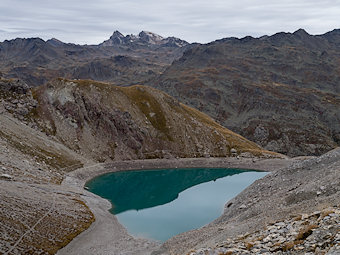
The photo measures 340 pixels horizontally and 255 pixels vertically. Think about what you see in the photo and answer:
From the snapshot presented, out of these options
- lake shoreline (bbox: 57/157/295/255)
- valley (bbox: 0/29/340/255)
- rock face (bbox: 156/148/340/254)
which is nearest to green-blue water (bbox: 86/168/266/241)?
lake shoreline (bbox: 57/157/295/255)

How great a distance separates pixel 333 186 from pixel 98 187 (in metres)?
69.3

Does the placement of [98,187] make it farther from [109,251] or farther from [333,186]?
[333,186]

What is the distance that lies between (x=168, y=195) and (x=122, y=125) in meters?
42.2

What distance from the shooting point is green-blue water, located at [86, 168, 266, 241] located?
63.3 meters

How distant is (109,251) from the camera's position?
48.2 m

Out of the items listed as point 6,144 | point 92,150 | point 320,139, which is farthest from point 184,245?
point 320,139

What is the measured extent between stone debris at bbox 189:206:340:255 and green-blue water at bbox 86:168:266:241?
32988 millimetres

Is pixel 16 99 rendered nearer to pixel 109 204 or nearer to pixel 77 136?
pixel 77 136

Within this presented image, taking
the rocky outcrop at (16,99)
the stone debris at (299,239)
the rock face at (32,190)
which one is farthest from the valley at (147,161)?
the rocky outcrop at (16,99)

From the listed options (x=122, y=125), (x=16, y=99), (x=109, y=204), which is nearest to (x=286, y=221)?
(x=109, y=204)

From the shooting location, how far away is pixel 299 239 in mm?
20562

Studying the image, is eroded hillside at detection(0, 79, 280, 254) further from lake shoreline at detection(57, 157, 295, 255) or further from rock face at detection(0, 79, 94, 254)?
lake shoreline at detection(57, 157, 295, 255)

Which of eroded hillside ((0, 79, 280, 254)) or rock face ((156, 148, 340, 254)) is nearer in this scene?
rock face ((156, 148, 340, 254))

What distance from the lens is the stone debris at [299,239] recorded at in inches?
714
